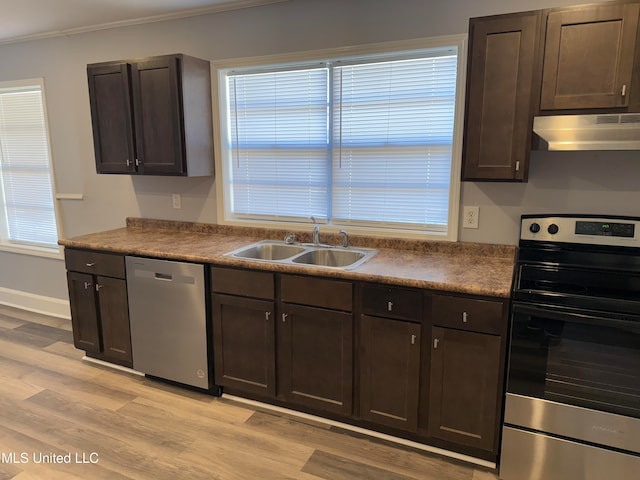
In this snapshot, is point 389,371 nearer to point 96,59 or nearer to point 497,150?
point 497,150

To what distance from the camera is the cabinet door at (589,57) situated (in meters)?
1.81

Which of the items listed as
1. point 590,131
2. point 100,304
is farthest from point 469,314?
point 100,304

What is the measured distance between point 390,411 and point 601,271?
4.02 ft

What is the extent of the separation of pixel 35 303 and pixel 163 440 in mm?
2773

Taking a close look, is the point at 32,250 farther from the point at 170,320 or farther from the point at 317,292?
the point at 317,292

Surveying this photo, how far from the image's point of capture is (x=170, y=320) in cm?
269

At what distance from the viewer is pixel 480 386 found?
→ 79.1 inches

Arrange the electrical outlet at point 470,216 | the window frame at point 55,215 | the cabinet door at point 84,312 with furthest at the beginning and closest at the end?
the window frame at point 55,215
the cabinet door at point 84,312
the electrical outlet at point 470,216

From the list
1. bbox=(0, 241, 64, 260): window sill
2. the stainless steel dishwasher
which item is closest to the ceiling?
the stainless steel dishwasher

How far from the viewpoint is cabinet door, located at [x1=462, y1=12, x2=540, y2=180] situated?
1978 mm

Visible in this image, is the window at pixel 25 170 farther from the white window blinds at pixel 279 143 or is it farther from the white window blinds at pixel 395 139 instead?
the white window blinds at pixel 395 139

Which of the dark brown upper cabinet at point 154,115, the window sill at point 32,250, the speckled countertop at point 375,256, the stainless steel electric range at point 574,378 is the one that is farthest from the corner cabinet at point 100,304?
the stainless steel electric range at point 574,378

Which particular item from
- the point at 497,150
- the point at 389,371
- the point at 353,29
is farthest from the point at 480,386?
the point at 353,29

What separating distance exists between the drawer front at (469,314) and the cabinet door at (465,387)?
35mm
